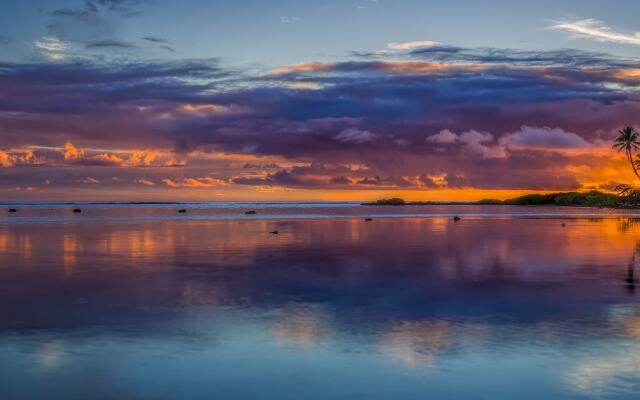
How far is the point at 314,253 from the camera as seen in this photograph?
118 ft

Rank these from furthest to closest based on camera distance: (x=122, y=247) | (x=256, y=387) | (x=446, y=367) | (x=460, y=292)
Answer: (x=122, y=247)
(x=460, y=292)
(x=446, y=367)
(x=256, y=387)

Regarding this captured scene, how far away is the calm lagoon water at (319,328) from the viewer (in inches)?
437

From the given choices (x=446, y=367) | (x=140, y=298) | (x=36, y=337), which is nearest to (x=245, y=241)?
(x=140, y=298)

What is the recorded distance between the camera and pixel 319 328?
1563 cm

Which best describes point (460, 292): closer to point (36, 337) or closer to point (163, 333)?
point (163, 333)

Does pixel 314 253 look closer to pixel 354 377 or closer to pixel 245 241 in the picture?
pixel 245 241

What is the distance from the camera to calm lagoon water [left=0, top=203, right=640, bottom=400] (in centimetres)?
1110

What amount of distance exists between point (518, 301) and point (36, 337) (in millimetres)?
13424

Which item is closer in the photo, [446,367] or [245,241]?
[446,367]

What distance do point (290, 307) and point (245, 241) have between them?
88.4 feet

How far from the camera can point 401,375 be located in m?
11.5

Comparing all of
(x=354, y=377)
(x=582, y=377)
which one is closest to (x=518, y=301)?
(x=582, y=377)

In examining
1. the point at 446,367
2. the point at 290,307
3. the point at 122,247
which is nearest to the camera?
the point at 446,367

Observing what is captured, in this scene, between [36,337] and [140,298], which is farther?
[140,298]
